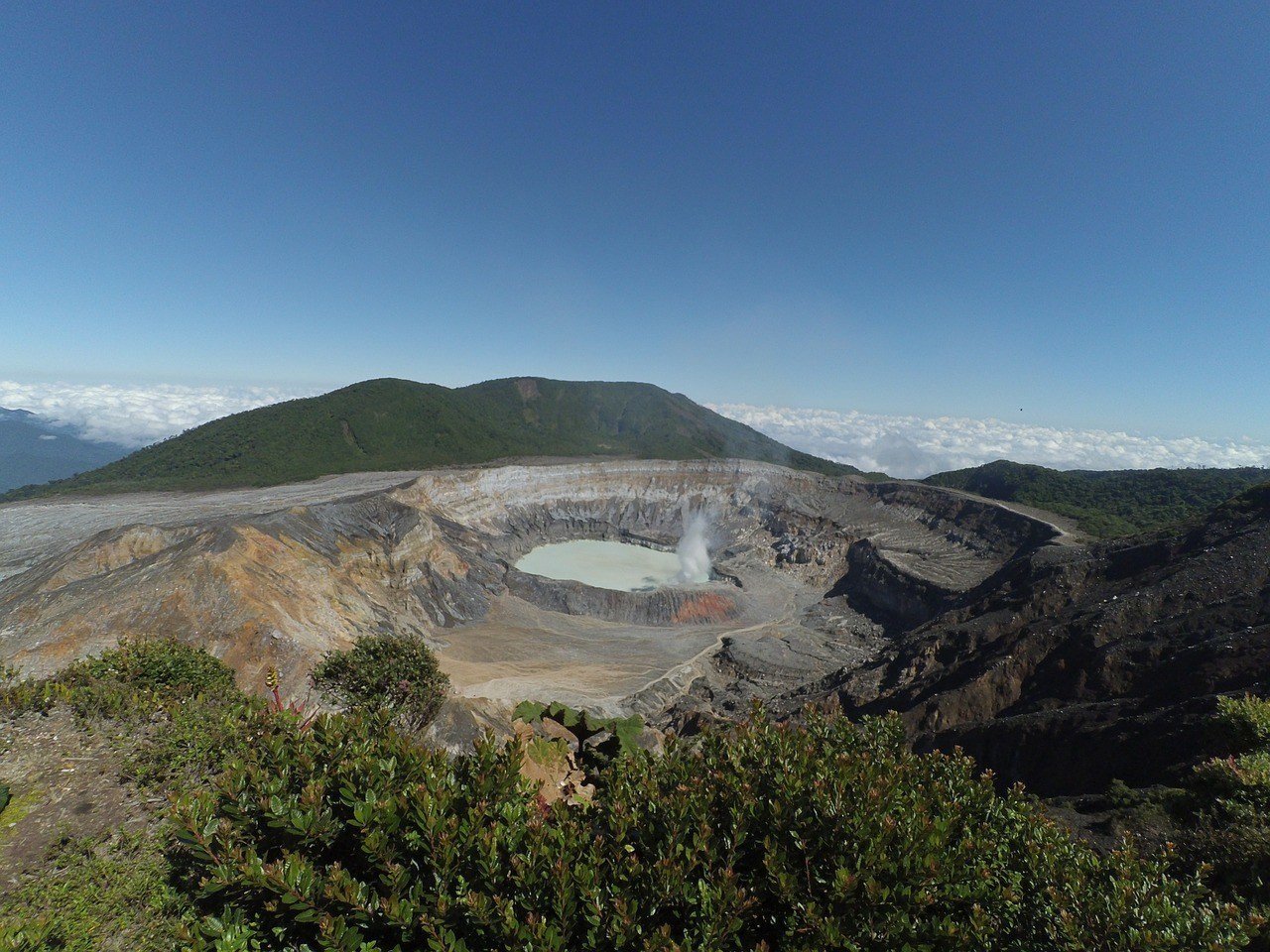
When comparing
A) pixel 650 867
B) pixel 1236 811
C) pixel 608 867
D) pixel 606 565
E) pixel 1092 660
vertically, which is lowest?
pixel 606 565

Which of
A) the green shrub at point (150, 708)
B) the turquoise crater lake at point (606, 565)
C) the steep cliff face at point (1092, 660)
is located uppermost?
the green shrub at point (150, 708)

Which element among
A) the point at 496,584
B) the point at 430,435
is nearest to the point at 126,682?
the point at 496,584

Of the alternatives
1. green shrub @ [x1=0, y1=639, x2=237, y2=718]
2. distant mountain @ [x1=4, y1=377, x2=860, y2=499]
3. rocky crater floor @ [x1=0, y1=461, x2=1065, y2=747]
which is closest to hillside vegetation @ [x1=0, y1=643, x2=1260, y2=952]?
green shrub @ [x1=0, y1=639, x2=237, y2=718]

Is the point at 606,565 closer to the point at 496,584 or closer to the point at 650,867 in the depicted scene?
the point at 496,584

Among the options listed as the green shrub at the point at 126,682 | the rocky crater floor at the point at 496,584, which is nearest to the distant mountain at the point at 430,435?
the rocky crater floor at the point at 496,584

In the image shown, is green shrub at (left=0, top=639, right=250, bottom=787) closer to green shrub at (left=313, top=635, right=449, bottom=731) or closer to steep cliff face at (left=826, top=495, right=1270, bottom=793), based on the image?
green shrub at (left=313, top=635, right=449, bottom=731)

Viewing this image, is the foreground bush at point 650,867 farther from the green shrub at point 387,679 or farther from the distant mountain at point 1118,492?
the distant mountain at point 1118,492

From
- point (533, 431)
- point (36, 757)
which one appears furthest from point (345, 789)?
point (533, 431)

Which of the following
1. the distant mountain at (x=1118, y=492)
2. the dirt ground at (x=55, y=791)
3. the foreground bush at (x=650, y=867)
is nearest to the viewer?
the foreground bush at (x=650, y=867)
